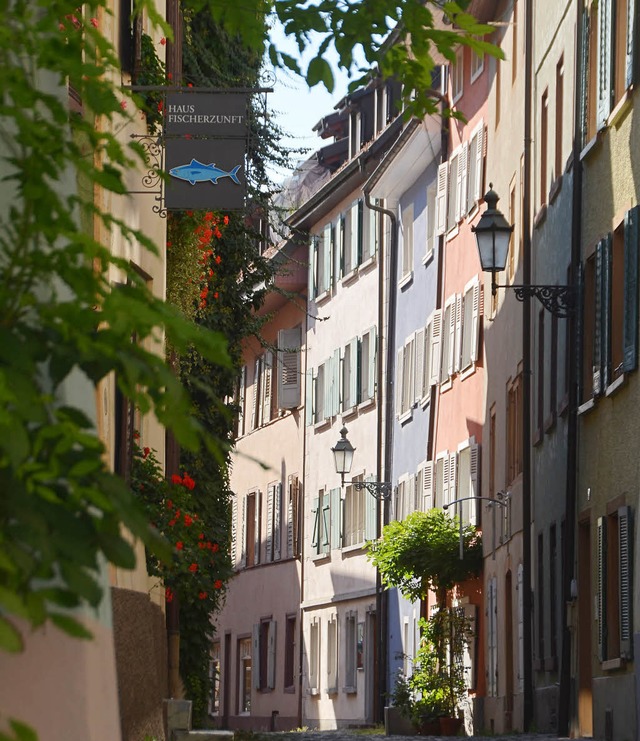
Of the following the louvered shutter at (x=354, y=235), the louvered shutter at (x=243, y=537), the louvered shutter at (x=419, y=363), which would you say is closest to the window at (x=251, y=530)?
the louvered shutter at (x=243, y=537)

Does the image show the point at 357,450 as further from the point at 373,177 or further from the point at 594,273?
the point at 594,273

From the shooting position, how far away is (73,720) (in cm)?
527

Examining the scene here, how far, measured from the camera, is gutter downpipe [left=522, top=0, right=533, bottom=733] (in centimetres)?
2302

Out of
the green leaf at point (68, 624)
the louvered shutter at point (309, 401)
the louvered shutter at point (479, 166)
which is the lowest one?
the green leaf at point (68, 624)

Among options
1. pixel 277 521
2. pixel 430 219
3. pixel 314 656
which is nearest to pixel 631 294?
pixel 430 219

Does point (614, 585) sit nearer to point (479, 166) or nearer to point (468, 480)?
point (468, 480)

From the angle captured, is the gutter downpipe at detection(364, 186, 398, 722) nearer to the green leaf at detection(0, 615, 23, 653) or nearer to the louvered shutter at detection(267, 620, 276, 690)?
the louvered shutter at detection(267, 620, 276, 690)

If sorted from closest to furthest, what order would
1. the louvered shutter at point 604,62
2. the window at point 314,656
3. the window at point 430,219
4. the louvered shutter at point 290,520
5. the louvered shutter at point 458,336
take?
1. the louvered shutter at point 604,62
2. the louvered shutter at point 458,336
3. the window at point 430,219
4. the window at point 314,656
5. the louvered shutter at point 290,520

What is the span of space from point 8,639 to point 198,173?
10.3m

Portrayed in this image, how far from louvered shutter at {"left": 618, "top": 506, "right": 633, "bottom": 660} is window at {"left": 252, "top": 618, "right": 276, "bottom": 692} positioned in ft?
82.6

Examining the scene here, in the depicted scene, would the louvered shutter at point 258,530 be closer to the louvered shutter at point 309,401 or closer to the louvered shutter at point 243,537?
the louvered shutter at point 243,537

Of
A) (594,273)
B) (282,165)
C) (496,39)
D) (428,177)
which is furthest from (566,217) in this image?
(428,177)

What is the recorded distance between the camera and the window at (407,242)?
1405 inches

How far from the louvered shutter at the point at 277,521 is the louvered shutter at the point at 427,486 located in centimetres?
1011
